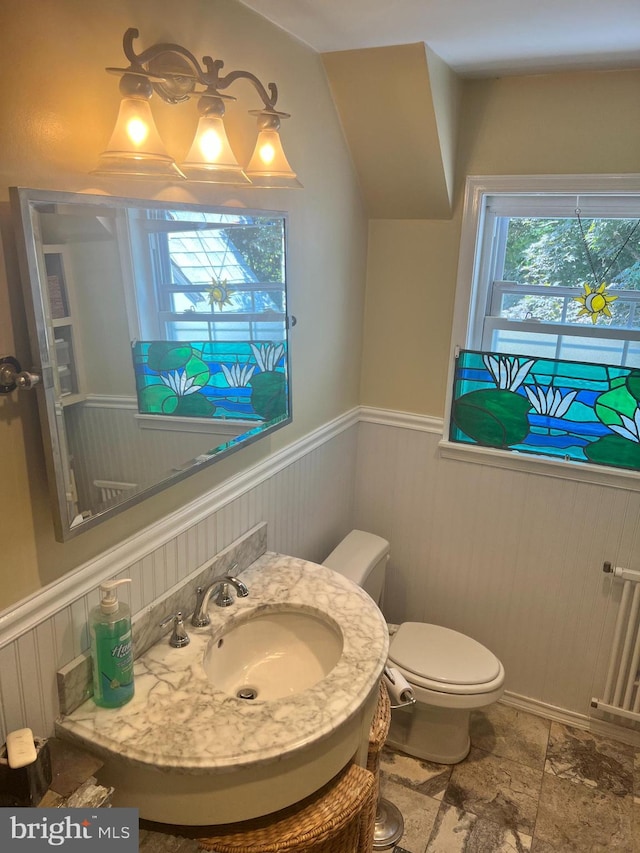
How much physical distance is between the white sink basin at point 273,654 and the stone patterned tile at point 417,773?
0.87m

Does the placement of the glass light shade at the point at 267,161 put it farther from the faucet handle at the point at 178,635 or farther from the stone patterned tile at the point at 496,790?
the stone patterned tile at the point at 496,790

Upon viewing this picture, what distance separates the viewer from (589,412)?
2.10 metres

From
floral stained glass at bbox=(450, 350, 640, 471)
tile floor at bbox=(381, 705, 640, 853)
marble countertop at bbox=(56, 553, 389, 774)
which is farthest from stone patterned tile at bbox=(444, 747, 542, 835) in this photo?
floral stained glass at bbox=(450, 350, 640, 471)

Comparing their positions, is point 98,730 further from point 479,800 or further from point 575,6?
point 575,6

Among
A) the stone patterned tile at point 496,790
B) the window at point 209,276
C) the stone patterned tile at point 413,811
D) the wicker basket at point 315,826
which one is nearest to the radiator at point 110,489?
the window at point 209,276

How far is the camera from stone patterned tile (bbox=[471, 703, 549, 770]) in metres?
2.21

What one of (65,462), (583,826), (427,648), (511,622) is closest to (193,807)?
(65,462)

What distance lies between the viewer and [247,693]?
4.79ft

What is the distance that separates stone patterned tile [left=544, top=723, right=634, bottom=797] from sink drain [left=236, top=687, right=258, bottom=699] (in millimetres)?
1283

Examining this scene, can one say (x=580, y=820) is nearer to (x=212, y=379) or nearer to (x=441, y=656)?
(x=441, y=656)

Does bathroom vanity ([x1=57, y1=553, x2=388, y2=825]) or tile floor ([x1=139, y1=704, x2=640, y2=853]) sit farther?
tile floor ([x1=139, y1=704, x2=640, y2=853])

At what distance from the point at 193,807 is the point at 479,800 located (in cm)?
127

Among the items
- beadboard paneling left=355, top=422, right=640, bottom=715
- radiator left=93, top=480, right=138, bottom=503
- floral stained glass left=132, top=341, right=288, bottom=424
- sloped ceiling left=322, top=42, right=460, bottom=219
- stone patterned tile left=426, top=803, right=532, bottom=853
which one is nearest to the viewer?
radiator left=93, top=480, right=138, bottom=503

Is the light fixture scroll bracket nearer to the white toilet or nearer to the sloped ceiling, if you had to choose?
the sloped ceiling
